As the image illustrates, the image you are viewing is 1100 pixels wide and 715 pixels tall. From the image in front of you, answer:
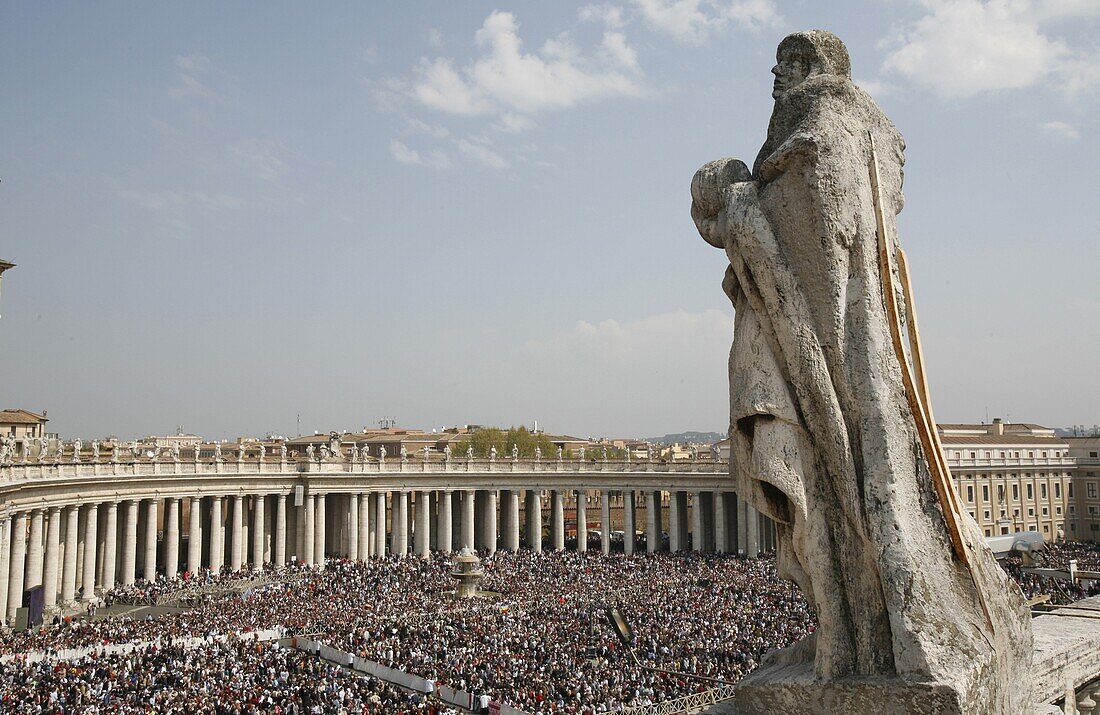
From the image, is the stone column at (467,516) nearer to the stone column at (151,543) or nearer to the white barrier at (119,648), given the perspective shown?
the stone column at (151,543)

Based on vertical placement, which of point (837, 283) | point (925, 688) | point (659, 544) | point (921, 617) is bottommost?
point (659, 544)

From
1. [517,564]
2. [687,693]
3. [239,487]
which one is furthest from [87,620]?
[687,693]

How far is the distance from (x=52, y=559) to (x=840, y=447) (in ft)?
156

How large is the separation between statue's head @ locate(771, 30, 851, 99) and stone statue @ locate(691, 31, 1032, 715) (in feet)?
0.11

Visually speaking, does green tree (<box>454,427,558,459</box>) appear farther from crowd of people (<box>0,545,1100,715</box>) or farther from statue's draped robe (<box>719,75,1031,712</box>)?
statue's draped robe (<box>719,75,1031,712</box>)

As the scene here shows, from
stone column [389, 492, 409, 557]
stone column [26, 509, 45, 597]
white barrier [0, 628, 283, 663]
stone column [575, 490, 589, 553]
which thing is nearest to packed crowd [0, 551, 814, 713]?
white barrier [0, 628, 283, 663]

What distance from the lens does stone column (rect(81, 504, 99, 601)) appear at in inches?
2058

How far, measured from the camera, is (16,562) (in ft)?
149

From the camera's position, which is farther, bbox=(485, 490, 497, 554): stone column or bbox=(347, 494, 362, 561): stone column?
bbox=(485, 490, 497, 554): stone column

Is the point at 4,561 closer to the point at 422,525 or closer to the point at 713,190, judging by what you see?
the point at 422,525

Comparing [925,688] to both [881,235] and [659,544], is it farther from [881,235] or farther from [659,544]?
[659,544]

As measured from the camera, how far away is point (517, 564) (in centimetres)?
5884

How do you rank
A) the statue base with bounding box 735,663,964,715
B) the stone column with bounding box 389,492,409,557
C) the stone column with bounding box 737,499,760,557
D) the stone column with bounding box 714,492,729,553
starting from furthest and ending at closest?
1. the stone column with bounding box 389,492,409,557
2. the stone column with bounding box 714,492,729,553
3. the stone column with bounding box 737,499,760,557
4. the statue base with bounding box 735,663,964,715

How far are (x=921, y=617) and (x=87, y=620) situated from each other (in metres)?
42.5
